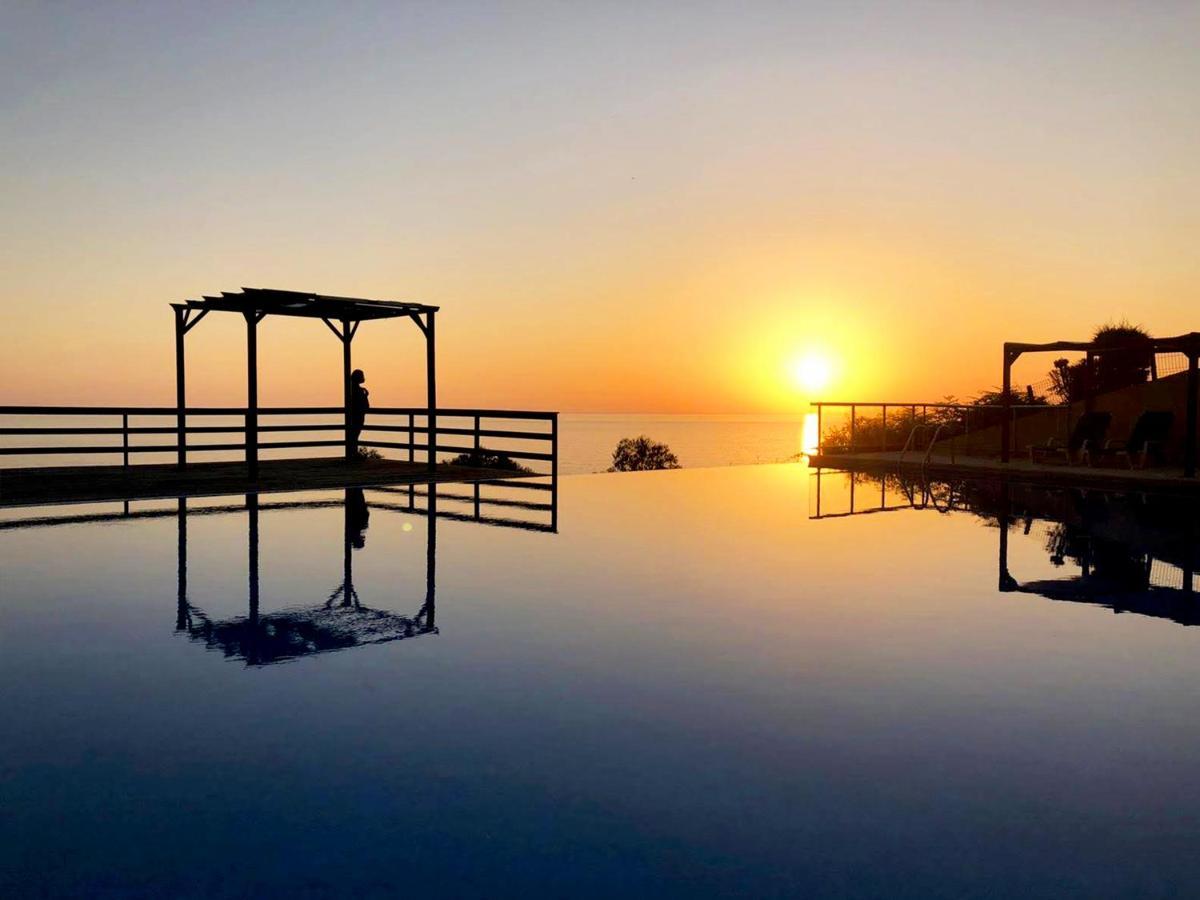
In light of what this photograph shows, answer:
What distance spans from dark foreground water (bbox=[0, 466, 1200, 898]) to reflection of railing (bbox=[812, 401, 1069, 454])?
13.0m

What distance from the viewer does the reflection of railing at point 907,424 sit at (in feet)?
70.5

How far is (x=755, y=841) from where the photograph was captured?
9.94 feet

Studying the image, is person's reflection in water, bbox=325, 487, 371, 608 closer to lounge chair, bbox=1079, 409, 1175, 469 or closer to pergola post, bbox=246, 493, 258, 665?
pergola post, bbox=246, 493, 258, 665

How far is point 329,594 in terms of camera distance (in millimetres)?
6930

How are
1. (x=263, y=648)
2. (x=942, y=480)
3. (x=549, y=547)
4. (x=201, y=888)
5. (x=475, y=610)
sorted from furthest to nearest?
(x=942, y=480), (x=549, y=547), (x=475, y=610), (x=263, y=648), (x=201, y=888)

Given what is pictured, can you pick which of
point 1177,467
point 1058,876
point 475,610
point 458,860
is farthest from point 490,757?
point 1177,467

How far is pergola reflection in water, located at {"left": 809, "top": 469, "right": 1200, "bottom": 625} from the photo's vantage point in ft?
24.3

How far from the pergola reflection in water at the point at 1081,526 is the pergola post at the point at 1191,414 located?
1401 millimetres

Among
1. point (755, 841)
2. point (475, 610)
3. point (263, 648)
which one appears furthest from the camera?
point (475, 610)

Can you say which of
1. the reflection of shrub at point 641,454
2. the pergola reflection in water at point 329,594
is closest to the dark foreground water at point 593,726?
the pergola reflection in water at point 329,594

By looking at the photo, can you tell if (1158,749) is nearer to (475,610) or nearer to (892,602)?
(892,602)

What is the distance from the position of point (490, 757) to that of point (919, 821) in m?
1.61

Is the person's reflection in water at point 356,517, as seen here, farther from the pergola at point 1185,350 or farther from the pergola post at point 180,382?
the pergola at point 1185,350

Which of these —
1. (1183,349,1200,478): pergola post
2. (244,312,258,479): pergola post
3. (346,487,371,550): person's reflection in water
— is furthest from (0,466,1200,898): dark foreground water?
(1183,349,1200,478): pergola post
